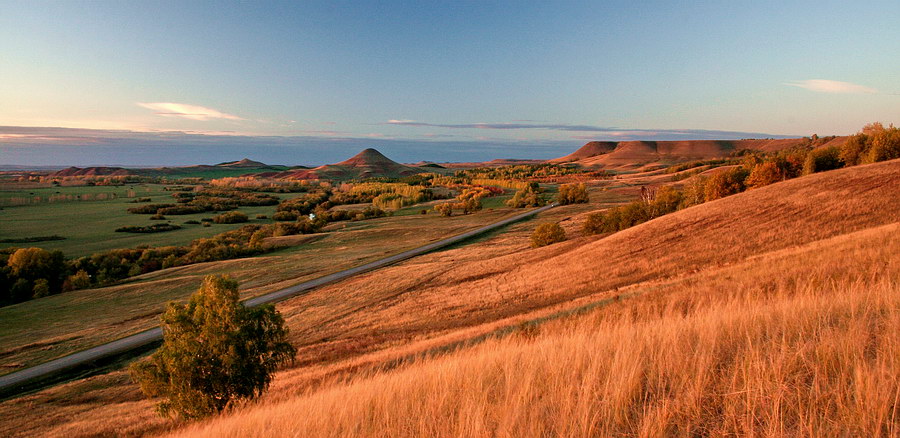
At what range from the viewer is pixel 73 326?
3341cm

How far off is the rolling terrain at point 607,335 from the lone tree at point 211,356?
4.37ft

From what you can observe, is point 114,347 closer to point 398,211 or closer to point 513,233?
point 513,233

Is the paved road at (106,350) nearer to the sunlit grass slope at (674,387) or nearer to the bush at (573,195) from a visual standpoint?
the sunlit grass slope at (674,387)

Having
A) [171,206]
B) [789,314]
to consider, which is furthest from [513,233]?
[171,206]

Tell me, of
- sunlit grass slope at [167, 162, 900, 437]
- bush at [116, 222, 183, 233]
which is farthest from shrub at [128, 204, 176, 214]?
sunlit grass slope at [167, 162, 900, 437]

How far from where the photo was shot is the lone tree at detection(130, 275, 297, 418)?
46.3 feet

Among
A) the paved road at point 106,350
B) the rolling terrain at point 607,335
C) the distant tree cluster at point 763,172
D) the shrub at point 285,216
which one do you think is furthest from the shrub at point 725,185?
the shrub at point 285,216

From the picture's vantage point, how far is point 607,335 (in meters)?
6.25

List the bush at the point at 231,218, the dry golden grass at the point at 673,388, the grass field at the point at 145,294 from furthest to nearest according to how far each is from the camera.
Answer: the bush at the point at 231,218, the grass field at the point at 145,294, the dry golden grass at the point at 673,388

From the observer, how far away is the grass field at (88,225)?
244 ft

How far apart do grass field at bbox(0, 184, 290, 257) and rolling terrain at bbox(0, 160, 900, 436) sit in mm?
62918

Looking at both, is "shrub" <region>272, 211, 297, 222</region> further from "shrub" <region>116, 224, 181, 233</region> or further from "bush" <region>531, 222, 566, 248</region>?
"bush" <region>531, 222, 566, 248</region>

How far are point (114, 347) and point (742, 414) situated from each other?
35934mm

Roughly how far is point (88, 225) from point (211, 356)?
111 meters
